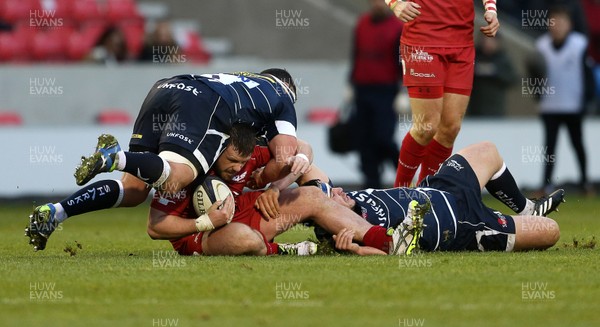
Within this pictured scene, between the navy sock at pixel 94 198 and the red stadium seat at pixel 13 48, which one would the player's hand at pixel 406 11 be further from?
the red stadium seat at pixel 13 48

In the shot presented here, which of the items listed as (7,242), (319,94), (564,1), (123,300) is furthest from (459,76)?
(564,1)

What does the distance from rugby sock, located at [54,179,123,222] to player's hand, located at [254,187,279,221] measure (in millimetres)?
1058

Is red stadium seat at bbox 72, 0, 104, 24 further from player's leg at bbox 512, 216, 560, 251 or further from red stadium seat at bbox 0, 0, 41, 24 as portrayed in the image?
player's leg at bbox 512, 216, 560, 251

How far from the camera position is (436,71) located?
1029 cm

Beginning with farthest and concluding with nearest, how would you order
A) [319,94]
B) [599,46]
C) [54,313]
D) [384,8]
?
[599,46]
[319,94]
[384,8]
[54,313]

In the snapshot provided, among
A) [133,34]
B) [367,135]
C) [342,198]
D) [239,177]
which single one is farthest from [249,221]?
[133,34]

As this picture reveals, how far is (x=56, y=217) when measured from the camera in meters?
8.57

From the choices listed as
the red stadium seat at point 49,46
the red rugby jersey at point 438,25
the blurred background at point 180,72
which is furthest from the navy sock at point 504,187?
the red stadium seat at point 49,46

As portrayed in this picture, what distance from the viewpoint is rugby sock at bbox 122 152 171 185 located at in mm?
8180

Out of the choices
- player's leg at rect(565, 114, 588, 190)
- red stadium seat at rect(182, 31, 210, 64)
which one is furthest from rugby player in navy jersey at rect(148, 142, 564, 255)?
red stadium seat at rect(182, 31, 210, 64)

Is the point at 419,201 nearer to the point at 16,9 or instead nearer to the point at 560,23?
the point at 560,23

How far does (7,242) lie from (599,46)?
15456 mm

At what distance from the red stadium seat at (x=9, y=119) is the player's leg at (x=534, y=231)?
32.2 ft

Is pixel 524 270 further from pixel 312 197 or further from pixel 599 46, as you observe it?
pixel 599 46
